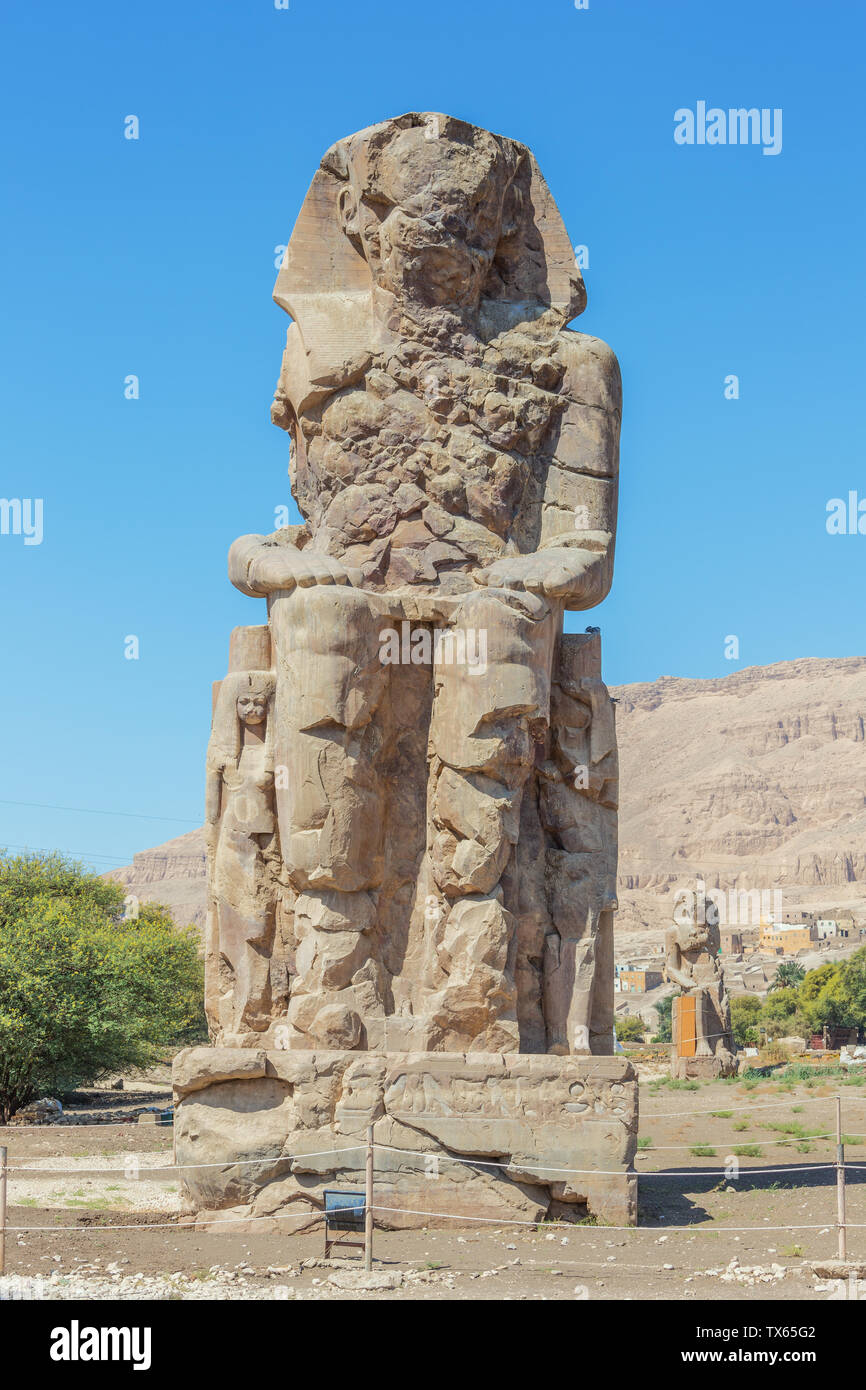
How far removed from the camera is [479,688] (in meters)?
7.66

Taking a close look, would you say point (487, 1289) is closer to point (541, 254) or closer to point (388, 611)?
point (388, 611)

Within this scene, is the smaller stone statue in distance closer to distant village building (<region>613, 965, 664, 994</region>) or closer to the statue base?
the statue base

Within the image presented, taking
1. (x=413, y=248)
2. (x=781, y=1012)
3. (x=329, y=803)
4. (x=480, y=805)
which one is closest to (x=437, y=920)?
(x=480, y=805)

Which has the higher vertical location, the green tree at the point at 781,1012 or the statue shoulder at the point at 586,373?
the statue shoulder at the point at 586,373

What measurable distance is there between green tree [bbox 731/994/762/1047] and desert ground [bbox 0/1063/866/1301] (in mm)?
25928

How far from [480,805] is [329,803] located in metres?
0.74

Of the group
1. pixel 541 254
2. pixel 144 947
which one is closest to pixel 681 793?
pixel 144 947

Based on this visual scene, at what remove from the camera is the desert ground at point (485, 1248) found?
583 cm

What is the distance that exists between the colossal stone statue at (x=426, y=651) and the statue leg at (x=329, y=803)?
1cm

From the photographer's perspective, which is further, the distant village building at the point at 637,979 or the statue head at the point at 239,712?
the distant village building at the point at 637,979

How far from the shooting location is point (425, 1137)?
7.27 m

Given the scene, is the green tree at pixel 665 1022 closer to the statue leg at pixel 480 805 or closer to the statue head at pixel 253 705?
the statue leg at pixel 480 805

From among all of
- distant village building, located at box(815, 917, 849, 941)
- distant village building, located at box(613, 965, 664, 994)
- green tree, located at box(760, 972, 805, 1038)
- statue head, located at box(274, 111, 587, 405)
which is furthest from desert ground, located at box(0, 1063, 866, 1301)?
distant village building, located at box(815, 917, 849, 941)

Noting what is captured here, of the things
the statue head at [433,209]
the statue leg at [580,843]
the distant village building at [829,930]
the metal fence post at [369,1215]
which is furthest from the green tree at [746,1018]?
the distant village building at [829,930]
